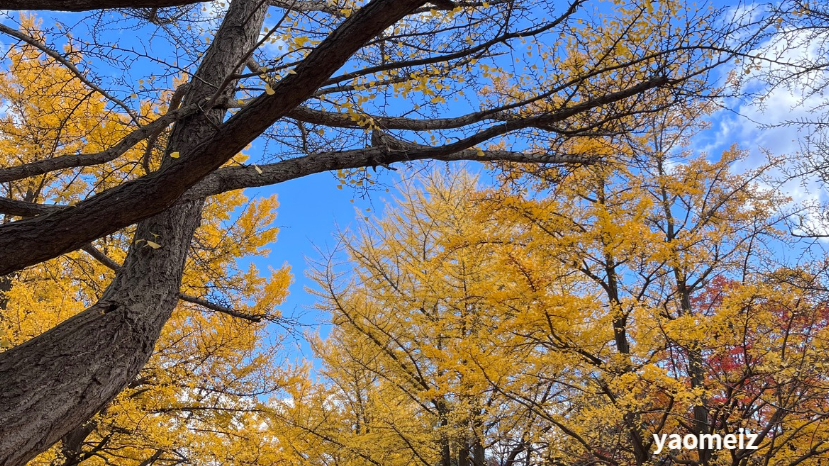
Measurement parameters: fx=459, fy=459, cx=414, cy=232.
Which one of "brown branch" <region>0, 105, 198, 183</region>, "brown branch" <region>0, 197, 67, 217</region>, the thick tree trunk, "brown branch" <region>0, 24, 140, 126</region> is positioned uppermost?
"brown branch" <region>0, 24, 140, 126</region>

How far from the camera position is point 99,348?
2.14m

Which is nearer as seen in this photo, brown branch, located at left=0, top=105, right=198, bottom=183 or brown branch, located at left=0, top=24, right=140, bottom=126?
brown branch, located at left=0, top=105, right=198, bottom=183

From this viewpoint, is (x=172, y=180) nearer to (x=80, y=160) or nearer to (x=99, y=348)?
(x=99, y=348)

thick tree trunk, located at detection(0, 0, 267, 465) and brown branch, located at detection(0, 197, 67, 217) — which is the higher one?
brown branch, located at detection(0, 197, 67, 217)

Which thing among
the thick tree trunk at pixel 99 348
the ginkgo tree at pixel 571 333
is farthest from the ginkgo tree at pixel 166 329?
the thick tree trunk at pixel 99 348

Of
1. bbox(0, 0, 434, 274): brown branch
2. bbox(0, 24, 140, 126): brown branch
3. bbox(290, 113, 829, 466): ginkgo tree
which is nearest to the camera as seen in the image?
bbox(0, 0, 434, 274): brown branch

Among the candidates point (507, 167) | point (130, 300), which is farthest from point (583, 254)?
point (130, 300)

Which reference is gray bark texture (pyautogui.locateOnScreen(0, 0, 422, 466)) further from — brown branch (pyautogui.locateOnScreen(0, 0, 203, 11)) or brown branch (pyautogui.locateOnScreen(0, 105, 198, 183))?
brown branch (pyautogui.locateOnScreen(0, 105, 198, 183))

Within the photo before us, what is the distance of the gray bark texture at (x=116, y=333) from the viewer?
1.78 meters

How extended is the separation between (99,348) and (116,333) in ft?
0.39

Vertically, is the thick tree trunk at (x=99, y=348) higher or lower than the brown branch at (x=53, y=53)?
lower

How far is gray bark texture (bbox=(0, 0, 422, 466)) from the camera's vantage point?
5.82 feet

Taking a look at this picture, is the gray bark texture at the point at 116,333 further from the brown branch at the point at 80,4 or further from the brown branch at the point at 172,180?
the brown branch at the point at 80,4

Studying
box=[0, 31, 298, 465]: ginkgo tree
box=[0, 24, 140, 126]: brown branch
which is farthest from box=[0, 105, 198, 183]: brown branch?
box=[0, 31, 298, 465]: ginkgo tree
